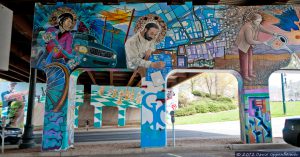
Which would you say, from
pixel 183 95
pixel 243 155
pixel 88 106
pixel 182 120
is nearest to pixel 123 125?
pixel 88 106

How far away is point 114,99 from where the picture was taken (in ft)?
103

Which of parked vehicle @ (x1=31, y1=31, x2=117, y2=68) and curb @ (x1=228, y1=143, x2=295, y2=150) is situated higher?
parked vehicle @ (x1=31, y1=31, x2=117, y2=68)

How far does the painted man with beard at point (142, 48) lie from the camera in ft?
42.6

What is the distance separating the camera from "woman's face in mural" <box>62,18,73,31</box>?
12945mm

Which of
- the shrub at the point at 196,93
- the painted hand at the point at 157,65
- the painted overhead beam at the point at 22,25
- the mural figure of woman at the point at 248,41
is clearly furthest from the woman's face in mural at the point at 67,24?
the shrub at the point at 196,93

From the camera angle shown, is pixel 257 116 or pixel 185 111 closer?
pixel 257 116

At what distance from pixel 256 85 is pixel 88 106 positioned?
2457 centimetres

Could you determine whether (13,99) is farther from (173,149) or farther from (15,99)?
(173,149)

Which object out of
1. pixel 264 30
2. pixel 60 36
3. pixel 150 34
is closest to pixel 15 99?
pixel 60 36

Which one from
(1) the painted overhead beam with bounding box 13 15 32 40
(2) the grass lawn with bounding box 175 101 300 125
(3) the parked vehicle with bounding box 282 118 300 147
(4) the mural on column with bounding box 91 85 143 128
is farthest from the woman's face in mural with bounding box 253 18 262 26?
(2) the grass lawn with bounding box 175 101 300 125

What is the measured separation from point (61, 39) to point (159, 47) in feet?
16.4

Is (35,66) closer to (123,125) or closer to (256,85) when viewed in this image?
(256,85)

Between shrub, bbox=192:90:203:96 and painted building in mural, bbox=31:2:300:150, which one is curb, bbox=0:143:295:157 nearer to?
painted building in mural, bbox=31:2:300:150

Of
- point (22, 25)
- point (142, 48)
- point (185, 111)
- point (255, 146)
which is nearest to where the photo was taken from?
point (255, 146)
